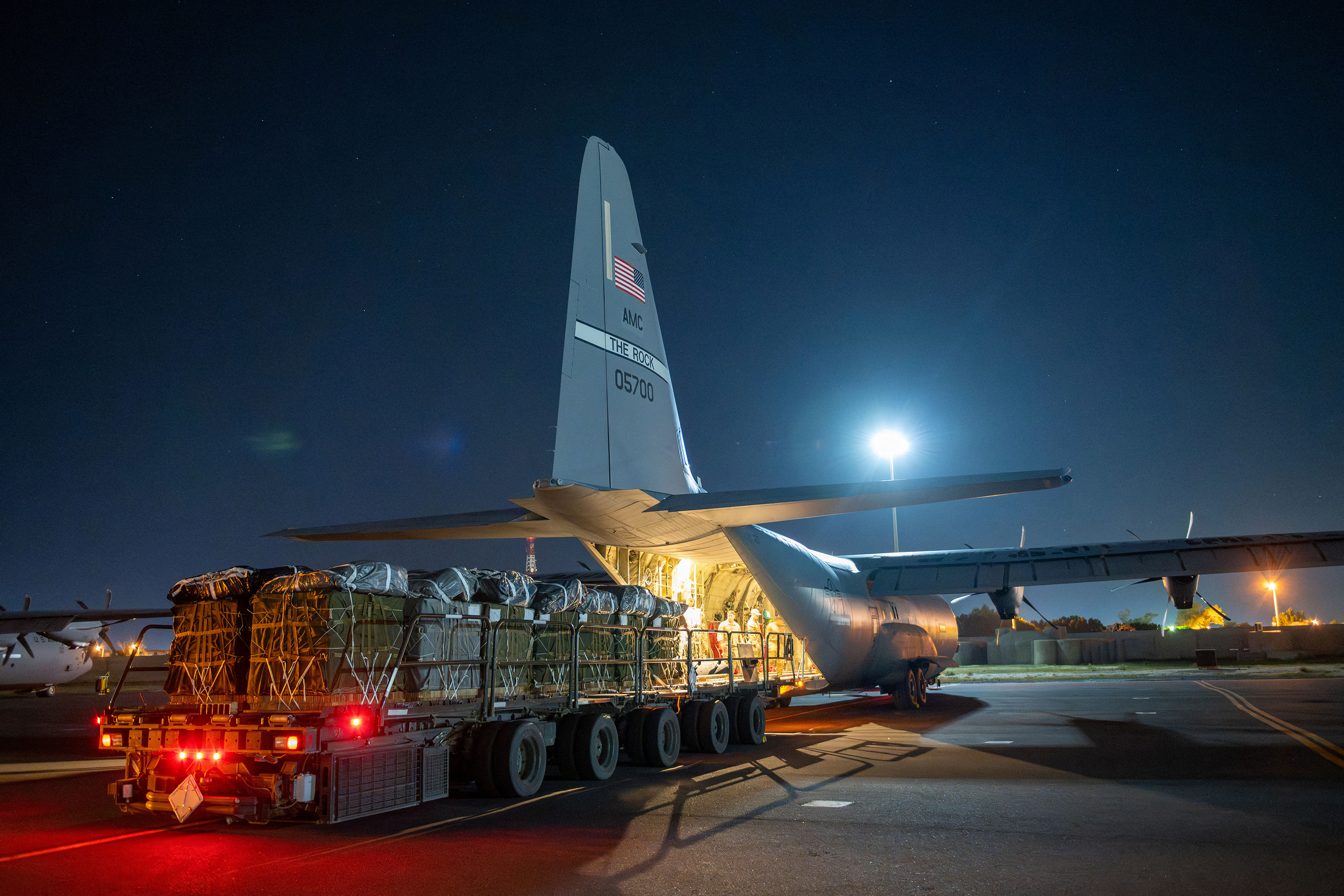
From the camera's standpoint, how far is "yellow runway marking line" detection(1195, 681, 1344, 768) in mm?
12594

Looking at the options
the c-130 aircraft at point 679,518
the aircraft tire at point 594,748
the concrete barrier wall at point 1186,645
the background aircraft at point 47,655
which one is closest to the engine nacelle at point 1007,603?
the c-130 aircraft at point 679,518

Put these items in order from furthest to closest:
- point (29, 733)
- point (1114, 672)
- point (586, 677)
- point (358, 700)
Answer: point (1114, 672)
point (29, 733)
point (586, 677)
point (358, 700)

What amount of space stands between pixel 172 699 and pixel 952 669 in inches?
2084

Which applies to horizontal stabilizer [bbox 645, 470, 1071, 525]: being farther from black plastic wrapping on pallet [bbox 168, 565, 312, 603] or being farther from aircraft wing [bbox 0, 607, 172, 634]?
aircraft wing [bbox 0, 607, 172, 634]

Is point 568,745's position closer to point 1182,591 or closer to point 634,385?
point 634,385

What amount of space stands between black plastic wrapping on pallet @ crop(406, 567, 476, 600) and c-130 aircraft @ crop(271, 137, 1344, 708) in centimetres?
284

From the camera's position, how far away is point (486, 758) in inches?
374

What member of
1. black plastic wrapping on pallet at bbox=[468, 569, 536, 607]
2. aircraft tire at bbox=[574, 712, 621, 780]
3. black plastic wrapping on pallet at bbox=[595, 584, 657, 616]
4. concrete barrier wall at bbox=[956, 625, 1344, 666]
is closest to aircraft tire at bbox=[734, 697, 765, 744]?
black plastic wrapping on pallet at bbox=[595, 584, 657, 616]

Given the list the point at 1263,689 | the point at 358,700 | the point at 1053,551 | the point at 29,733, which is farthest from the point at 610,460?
the point at 1263,689

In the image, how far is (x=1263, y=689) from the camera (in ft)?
98.0

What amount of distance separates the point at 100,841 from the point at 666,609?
7576mm

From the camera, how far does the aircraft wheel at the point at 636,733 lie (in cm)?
1226

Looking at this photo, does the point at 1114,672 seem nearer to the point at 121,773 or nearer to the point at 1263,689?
the point at 1263,689

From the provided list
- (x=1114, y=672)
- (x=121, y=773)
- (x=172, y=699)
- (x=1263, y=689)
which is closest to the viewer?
(x=172, y=699)
